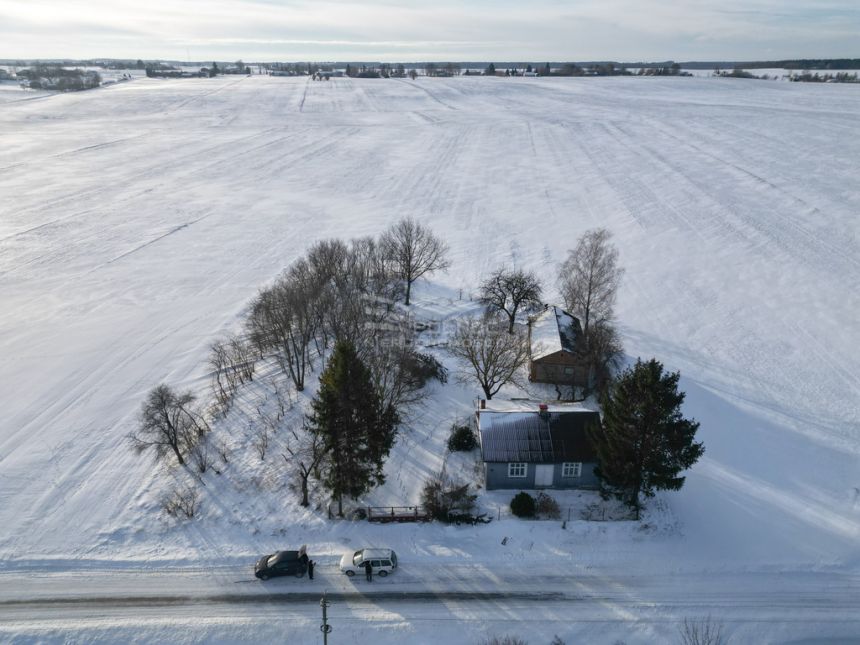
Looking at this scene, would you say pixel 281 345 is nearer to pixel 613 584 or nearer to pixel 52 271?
pixel 613 584

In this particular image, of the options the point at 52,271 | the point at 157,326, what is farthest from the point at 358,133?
the point at 157,326

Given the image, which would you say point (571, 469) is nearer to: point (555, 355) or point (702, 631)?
point (702, 631)

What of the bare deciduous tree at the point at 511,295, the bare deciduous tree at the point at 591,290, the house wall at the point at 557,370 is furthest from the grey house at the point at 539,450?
the bare deciduous tree at the point at 591,290

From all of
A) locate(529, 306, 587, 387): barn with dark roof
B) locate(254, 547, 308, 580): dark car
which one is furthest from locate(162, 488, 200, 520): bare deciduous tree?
locate(529, 306, 587, 387): barn with dark roof

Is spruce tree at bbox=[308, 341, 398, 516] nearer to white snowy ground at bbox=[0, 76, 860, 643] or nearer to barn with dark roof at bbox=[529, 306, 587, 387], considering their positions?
white snowy ground at bbox=[0, 76, 860, 643]

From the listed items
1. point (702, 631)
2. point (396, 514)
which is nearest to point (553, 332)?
point (396, 514)

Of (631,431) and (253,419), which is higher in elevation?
(631,431)
